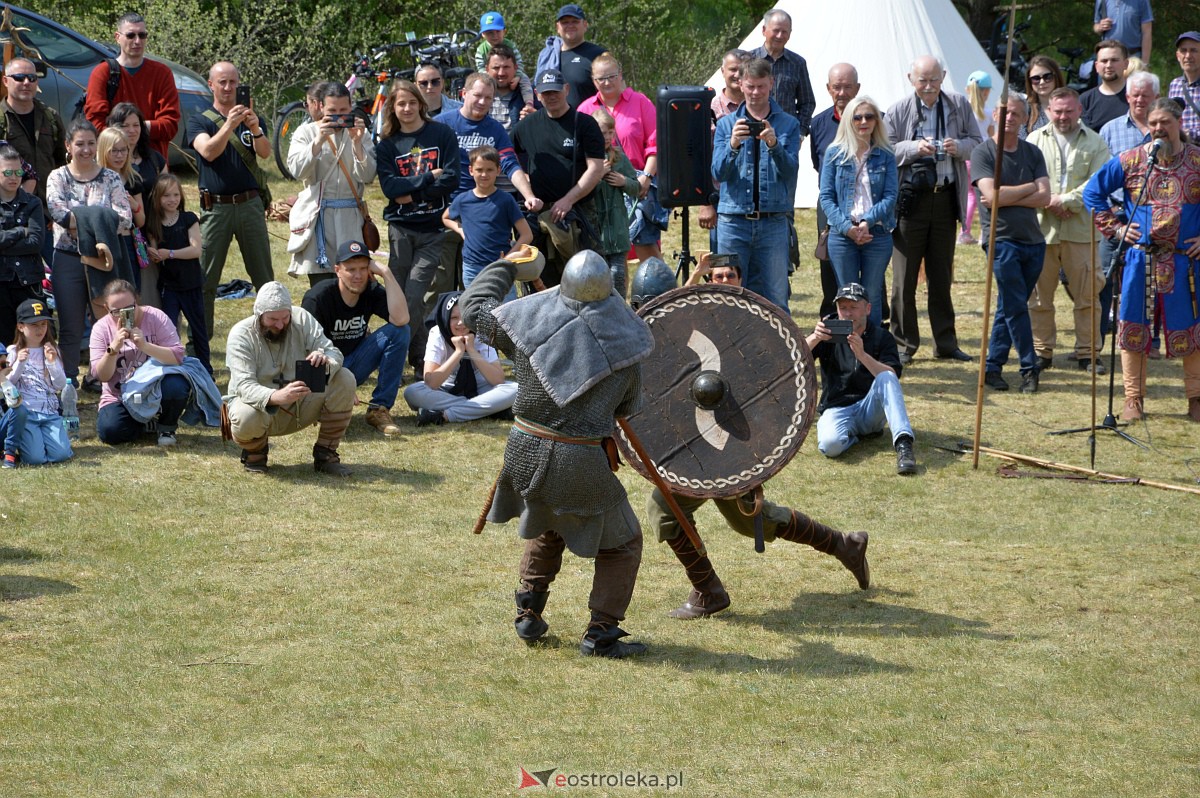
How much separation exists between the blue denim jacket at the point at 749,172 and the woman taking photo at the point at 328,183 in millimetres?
2298

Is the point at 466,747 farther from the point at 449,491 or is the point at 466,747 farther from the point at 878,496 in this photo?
the point at 878,496

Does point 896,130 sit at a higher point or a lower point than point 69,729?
higher

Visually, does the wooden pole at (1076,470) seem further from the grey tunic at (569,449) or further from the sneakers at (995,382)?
the grey tunic at (569,449)

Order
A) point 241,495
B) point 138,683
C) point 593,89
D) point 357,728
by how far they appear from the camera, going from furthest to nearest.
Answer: point 593,89, point 241,495, point 138,683, point 357,728

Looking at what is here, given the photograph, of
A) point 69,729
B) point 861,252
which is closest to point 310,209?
point 861,252

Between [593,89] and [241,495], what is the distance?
16.9 feet

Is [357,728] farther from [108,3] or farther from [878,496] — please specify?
[108,3]

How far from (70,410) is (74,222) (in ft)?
4.43

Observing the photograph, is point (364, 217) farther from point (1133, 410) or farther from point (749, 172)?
point (1133, 410)

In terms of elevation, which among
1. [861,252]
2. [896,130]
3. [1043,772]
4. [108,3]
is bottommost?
[1043,772]

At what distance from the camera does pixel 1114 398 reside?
10.2 meters

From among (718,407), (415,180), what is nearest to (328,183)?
(415,180)

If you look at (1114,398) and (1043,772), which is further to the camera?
(1114,398)

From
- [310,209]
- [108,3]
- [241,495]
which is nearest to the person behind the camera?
[241,495]
